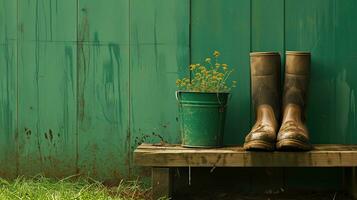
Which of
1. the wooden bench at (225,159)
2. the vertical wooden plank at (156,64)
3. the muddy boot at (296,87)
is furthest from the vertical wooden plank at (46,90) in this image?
the muddy boot at (296,87)

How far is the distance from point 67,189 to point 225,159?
33.4 inches

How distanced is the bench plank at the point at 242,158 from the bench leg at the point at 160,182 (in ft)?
0.28

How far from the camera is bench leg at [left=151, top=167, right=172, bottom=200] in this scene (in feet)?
9.73

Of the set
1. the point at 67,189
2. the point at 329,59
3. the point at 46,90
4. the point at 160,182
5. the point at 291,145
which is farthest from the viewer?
the point at 46,90

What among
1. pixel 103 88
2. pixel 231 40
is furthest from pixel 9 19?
pixel 231 40

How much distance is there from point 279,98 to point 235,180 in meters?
0.52

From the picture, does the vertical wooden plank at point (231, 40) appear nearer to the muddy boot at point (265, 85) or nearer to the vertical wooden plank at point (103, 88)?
the muddy boot at point (265, 85)

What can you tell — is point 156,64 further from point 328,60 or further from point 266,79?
point 328,60

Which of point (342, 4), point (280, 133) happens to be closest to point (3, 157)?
point (280, 133)

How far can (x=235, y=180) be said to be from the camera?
3.33 m

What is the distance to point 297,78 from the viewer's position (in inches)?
123

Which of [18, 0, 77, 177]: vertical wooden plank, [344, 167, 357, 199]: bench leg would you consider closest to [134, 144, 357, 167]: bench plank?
[344, 167, 357, 199]: bench leg

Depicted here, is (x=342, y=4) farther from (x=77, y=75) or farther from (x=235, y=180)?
(x=77, y=75)

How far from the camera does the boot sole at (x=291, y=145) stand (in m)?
2.78
